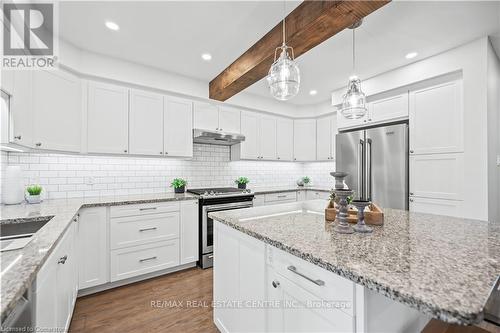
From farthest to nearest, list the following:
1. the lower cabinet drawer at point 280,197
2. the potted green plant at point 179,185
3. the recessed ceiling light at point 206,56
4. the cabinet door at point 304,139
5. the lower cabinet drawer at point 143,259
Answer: the cabinet door at point 304,139 → the lower cabinet drawer at point 280,197 → the potted green plant at point 179,185 → the recessed ceiling light at point 206,56 → the lower cabinet drawer at point 143,259

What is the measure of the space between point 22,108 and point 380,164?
388 cm

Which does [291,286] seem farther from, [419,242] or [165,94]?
[165,94]

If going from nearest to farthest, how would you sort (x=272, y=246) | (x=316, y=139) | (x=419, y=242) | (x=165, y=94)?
(x=419, y=242), (x=272, y=246), (x=165, y=94), (x=316, y=139)

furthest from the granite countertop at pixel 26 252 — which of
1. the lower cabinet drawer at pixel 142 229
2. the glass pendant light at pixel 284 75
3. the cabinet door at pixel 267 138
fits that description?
the cabinet door at pixel 267 138

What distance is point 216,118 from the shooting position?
141 inches

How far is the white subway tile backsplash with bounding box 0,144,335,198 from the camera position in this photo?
8.29 ft

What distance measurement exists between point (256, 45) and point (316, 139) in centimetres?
265

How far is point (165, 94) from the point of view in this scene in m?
3.13

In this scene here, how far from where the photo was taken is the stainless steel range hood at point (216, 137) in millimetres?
3240

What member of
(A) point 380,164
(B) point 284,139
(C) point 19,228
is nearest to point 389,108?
(A) point 380,164

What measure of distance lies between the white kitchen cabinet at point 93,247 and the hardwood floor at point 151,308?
19cm

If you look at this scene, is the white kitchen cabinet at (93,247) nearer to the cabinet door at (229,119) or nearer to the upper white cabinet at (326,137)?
the cabinet door at (229,119)

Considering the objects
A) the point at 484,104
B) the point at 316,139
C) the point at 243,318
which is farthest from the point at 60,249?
the point at 316,139

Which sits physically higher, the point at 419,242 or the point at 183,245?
the point at 419,242
